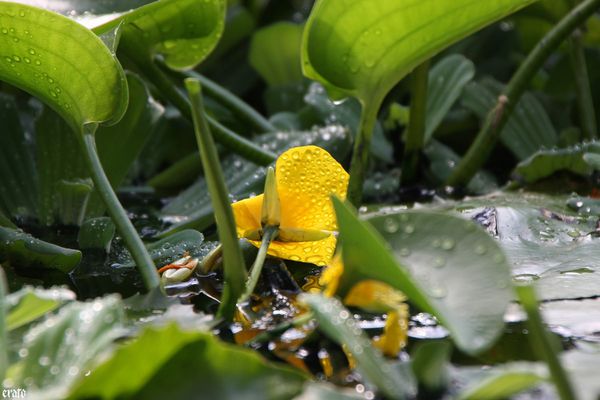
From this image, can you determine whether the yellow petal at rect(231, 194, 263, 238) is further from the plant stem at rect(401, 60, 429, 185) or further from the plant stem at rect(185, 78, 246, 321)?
the plant stem at rect(401, 60, 429, 185)

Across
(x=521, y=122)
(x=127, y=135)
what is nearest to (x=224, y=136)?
(x=127, y=135)

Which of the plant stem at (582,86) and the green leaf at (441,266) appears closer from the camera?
the green leaf at (441,266)

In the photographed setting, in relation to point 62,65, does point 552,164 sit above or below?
below

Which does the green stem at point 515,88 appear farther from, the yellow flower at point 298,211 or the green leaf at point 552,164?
the yellow flower at point 298,211

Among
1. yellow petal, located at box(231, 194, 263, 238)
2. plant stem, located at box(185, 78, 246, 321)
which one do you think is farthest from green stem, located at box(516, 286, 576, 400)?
yellow petal, located at box(231, 194, 263, 238)

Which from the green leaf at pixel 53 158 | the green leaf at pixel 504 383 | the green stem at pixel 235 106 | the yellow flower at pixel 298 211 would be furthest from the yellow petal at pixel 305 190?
the green stem at pixel 235 106

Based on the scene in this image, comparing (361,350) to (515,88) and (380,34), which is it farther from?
(515,88)

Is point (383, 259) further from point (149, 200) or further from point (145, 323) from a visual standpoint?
point (149, 200)
